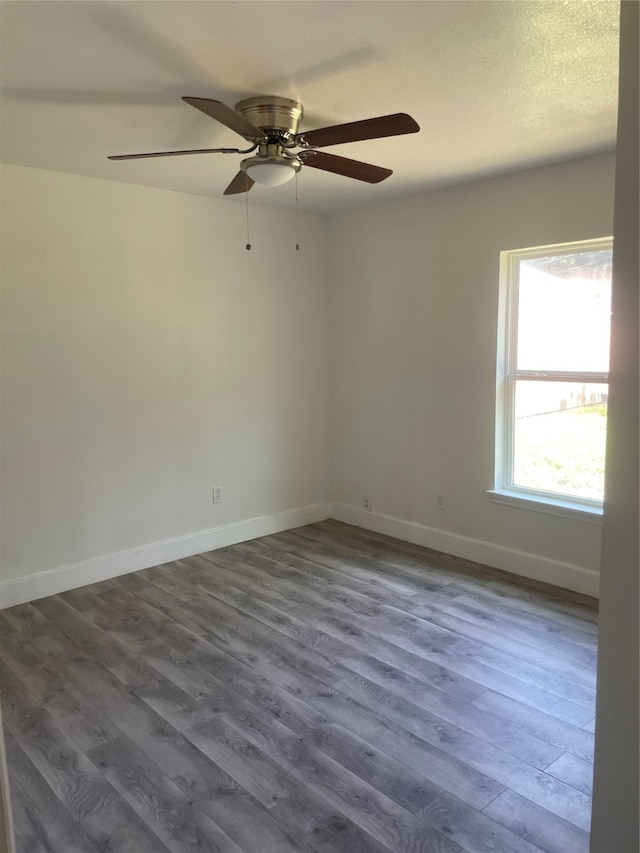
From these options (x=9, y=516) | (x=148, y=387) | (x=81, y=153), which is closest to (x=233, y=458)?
(x=148, y=387)

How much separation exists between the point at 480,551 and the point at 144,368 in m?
2.61

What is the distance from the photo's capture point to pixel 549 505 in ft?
12.6

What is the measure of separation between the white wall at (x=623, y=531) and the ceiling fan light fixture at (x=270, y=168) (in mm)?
1559

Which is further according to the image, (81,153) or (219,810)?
(81,153)

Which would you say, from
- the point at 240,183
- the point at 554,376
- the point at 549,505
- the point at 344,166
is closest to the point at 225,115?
the point at 344,166

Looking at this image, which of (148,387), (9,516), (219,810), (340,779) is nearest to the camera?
(219,810)

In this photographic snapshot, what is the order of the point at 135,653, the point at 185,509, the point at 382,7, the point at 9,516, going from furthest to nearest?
the point at 185,509 < the point at 9,516 < the point at 135,653 < the point at 382,7

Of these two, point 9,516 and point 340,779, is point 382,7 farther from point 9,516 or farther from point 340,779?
point 9,516

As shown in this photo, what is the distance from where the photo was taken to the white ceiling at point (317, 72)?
1.89 metres

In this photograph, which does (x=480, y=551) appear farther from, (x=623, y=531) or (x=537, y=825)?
(x=623, y=531)

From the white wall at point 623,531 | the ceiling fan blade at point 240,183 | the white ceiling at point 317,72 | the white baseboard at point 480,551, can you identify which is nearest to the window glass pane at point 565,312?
the white ceiling at point 317,72

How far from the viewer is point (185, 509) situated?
4418 mm

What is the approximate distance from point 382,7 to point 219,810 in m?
2.61

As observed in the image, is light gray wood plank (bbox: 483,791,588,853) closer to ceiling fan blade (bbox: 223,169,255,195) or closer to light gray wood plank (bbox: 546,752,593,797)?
light gray wood plank (bbox: 546,752,593,797)
